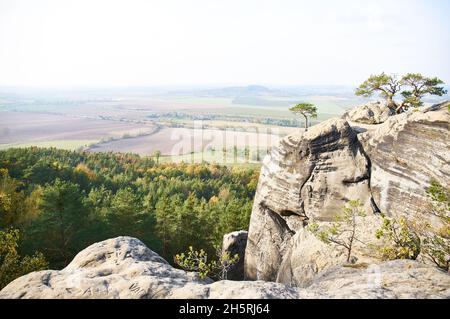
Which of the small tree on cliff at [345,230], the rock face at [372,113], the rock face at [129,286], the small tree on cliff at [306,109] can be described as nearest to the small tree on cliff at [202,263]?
the rock face at [129,286]

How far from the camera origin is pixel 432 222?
19781 millimetres

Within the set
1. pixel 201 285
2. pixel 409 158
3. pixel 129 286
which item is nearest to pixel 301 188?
pixel 409 158

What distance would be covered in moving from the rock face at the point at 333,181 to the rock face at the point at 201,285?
5697 mm

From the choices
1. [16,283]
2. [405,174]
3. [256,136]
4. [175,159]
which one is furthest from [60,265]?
[256,136]

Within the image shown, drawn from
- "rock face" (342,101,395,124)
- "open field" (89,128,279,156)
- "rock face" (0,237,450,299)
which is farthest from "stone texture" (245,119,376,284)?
"open field" (89,128,279,156)

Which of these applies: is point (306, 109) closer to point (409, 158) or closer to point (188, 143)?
point (409, 158)

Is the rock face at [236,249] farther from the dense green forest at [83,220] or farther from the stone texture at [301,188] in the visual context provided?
the dense green forest at [83,220]

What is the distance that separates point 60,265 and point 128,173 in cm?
6965

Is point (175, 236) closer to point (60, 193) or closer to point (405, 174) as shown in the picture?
point (60, 193)

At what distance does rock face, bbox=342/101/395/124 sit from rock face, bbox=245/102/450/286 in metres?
4.29

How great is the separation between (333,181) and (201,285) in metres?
17.3

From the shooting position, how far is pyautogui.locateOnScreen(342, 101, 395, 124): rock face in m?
30.0

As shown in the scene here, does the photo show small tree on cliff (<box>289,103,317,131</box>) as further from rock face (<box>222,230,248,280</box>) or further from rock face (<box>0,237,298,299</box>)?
rock face (<box>0,237,298,299</box>)

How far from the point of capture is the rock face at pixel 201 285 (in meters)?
10.7
